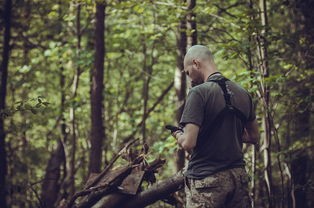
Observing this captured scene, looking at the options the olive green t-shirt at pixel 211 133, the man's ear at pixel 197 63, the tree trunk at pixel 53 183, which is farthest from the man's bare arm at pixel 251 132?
the tree trunk at pixel 53 183

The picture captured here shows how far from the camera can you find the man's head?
4.07 metres

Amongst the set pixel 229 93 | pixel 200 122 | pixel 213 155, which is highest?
pixel 229 93

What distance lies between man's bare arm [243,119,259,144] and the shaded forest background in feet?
6.59

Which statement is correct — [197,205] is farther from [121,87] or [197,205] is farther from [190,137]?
[121,87]

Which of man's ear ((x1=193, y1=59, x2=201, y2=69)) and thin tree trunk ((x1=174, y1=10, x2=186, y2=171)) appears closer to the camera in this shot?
man's ear ((x1=193, y1=59, x2=201, y2=69))

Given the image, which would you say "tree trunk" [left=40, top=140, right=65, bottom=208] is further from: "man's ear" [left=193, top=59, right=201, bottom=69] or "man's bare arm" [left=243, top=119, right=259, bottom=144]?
"man's ear" [left=193, top=59, right=201, bottom=69]

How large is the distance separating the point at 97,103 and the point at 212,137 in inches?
231

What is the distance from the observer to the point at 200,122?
378 cm

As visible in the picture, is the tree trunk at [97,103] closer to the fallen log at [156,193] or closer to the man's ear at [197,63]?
the fallen log at [156,193]

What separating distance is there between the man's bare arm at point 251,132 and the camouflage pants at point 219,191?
520 millimetres

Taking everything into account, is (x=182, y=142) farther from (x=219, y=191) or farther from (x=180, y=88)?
(x=180, y=88)

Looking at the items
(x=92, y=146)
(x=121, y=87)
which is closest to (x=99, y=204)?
(x=92, y=146)

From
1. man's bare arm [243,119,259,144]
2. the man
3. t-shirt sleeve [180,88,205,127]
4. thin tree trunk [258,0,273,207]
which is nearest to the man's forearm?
the man

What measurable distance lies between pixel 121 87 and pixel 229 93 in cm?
1291
